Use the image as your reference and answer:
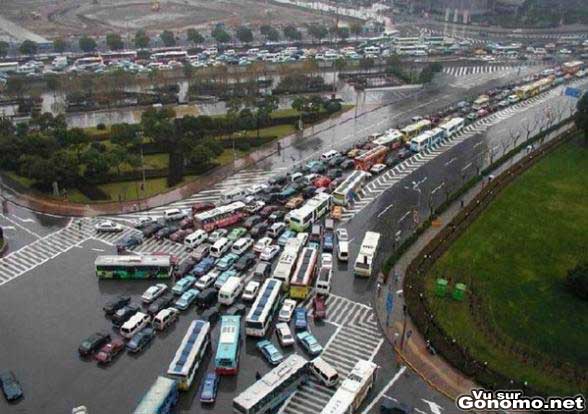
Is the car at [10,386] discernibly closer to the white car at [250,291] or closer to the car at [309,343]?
the white car at [250,291]

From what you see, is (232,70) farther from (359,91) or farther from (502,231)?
(502,231)

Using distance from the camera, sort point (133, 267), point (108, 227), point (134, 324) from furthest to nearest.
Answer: point (108, 227)
point (133, 267)
point (134, 324)

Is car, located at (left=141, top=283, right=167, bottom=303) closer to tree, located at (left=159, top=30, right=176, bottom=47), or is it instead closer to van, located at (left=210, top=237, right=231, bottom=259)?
van, located at (left=210, top=237, right=231, bottom=259)

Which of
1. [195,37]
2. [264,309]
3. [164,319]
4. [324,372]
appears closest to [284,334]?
[264,309]

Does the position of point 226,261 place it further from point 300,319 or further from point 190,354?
point 190,354

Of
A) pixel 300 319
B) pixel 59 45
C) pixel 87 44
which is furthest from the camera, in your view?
pixel 87 44

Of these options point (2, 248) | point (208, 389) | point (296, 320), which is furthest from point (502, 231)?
point (2, 248)

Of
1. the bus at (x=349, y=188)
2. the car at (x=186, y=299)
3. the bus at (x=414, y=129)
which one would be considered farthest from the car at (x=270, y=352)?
the bus at (x=414, y=129)
